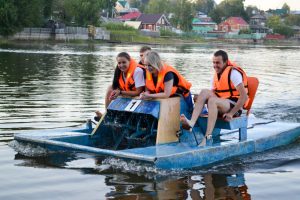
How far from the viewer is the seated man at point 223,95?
31.0 ft

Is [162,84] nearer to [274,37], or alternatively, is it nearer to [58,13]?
[58,13]

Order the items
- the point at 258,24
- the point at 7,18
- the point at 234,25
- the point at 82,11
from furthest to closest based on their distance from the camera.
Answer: the point at 258,24 → the point at 234,25 → the point at 82,11 → the point at 7,18

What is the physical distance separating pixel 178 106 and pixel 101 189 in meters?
2.44

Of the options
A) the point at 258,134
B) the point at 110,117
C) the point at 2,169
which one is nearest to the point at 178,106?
the point at 110,117

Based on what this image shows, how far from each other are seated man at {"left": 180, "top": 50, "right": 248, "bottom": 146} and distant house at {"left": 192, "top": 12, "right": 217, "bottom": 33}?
127464 millimetres

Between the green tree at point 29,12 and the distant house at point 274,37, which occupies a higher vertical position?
the green tree at point 29,12

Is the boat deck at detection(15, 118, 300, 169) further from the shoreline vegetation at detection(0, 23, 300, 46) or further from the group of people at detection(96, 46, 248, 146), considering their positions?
the shoreline vegetation at detection(0, 23, 300, 46)

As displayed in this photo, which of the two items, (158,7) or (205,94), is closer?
(205,94)

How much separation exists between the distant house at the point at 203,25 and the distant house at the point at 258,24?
964cm

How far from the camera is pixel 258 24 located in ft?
507

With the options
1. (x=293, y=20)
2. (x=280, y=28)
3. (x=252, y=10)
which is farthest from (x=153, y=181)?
(x=252, y=10)

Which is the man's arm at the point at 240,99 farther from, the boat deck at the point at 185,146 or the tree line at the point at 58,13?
the tree line at the point at 58,13

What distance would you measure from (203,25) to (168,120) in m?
141

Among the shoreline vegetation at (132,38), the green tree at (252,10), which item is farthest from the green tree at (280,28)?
the shoreline vegetation at (132,38)
